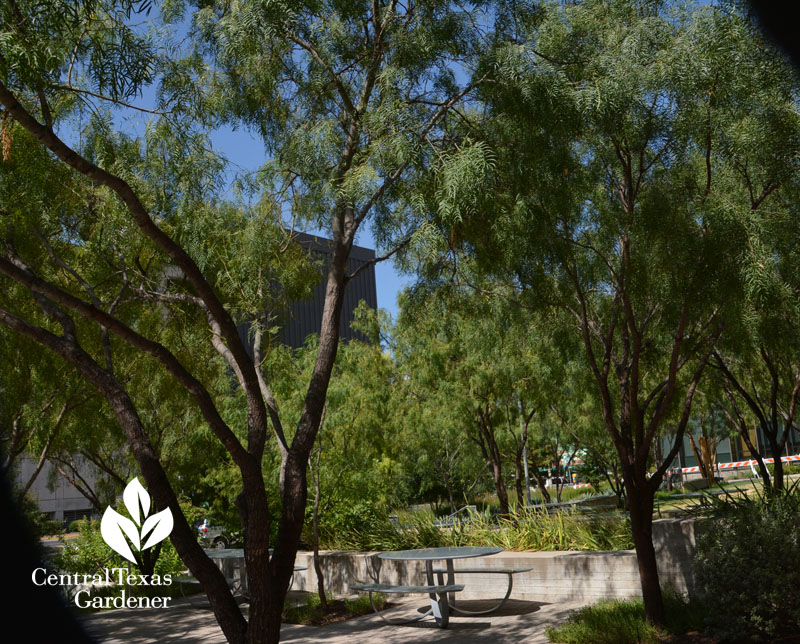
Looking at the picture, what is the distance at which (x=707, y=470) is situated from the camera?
2962cm

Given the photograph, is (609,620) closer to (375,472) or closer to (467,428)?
(375,472)

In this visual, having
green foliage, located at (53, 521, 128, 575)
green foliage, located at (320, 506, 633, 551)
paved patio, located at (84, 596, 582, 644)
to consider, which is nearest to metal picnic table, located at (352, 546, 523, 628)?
paved patio, located at (84, 596, 582, 644)

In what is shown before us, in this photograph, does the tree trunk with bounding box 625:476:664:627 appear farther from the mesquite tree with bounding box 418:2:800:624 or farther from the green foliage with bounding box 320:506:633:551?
the green foliage with bounding box 320:506:633:551

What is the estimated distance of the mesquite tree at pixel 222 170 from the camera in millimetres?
6438

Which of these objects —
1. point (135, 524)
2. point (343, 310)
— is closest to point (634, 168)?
point (135, 524)

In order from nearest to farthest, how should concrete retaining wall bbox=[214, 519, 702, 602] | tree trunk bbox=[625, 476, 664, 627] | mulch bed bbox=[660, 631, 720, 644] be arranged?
mulch bed bbox=[660, 631, 720, 644]
tree trunk bbox=[625, 476, 664, 627]
concrete retaining wall bbox=[214, 519, 702, 602]

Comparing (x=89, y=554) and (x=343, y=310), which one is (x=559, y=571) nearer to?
(x=89, y=554)

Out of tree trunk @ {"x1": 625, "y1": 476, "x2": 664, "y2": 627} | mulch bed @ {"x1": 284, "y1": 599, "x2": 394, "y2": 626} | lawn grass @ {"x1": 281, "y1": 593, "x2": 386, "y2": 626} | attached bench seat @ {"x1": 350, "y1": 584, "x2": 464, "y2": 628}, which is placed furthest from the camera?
lawn grass @ {"x1": 281, "y1": 593, "x2": 386, "y2": 626}

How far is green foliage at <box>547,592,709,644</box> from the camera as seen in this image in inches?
326

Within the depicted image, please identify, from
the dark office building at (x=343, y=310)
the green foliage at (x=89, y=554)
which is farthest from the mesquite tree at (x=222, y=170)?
the dark office building at (x=343, y=310)

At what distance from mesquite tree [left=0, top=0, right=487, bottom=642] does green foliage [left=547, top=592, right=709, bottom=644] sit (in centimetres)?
386

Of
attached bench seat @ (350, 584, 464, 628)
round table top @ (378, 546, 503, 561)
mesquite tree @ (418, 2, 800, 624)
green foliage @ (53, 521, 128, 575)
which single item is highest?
mesquite tree @ (418, 2, 800, 624)

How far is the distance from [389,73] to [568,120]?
200 centimetres

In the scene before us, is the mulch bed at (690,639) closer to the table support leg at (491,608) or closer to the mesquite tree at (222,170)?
the table support leg at (491,608)
